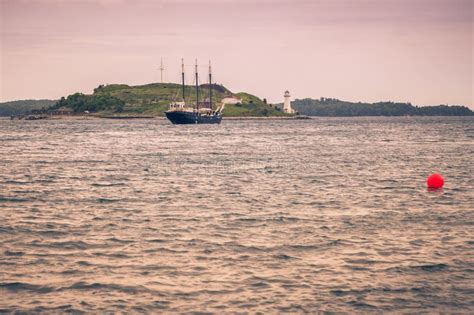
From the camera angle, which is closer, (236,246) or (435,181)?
(236,246)

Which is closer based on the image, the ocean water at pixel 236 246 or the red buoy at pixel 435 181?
the ocean water at pixel 236 246

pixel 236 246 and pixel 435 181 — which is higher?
pixel 435 181

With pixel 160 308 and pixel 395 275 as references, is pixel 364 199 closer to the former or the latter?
pixel 395 275

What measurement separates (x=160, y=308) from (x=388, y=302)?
5196mm

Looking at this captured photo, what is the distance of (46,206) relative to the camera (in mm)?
29031

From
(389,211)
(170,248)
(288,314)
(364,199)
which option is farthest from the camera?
(364,199)

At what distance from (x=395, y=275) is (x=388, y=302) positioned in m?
2.27

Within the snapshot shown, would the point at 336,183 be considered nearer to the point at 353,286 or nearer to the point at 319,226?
the point at 319,226

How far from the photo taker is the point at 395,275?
16.8m

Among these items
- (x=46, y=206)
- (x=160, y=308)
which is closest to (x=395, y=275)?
(x=160, y=308)

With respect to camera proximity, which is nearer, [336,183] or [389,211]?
[389,211]

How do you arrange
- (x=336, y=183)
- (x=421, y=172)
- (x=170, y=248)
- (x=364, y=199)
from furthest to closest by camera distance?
1. (x=421, y=172)
2. (x=336, y=183)
3. (x=364, y=199)
4. (x=170, y=248)

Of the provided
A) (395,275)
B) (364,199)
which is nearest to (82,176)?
(364,199)

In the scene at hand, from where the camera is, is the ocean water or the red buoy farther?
the red buoy
